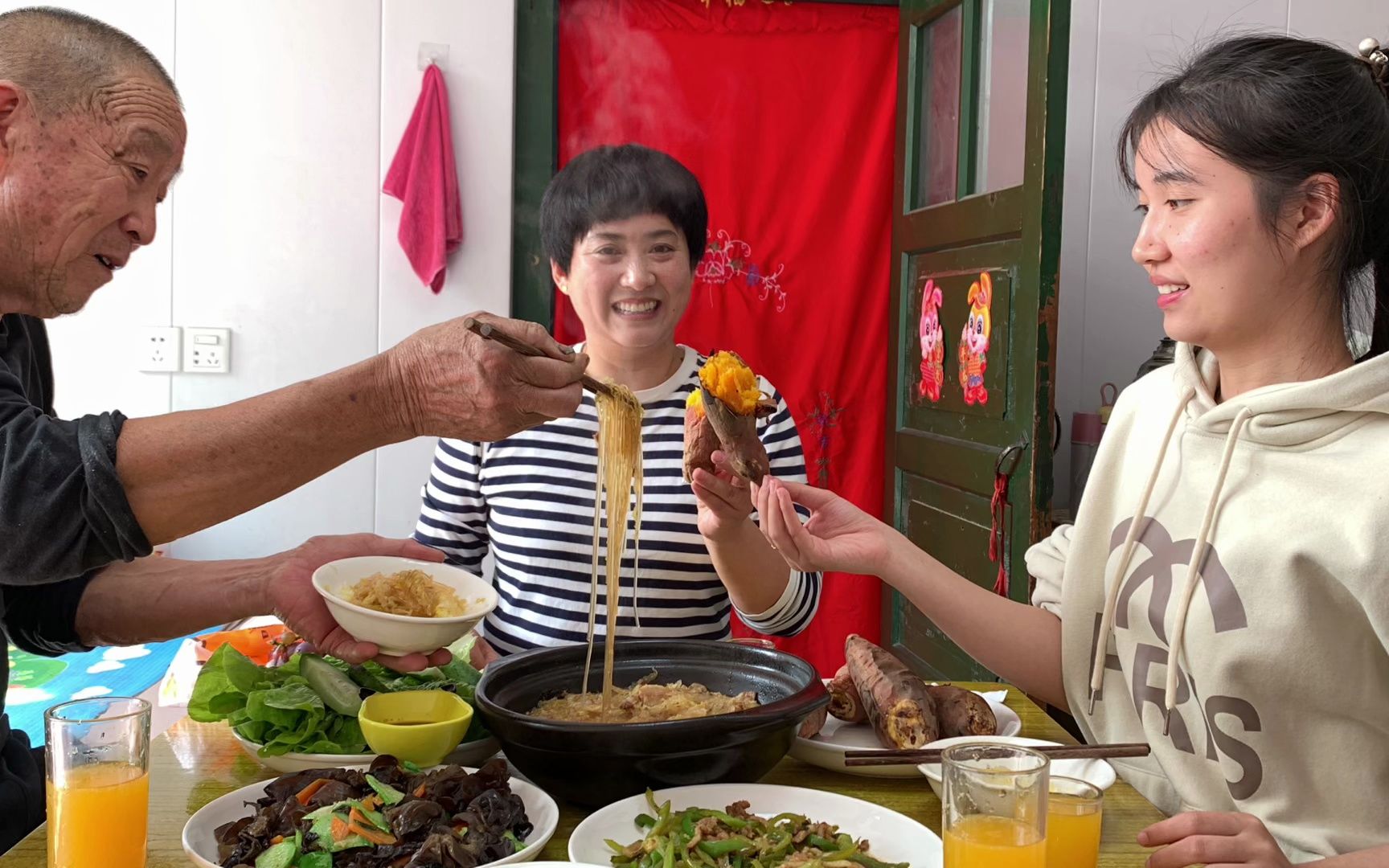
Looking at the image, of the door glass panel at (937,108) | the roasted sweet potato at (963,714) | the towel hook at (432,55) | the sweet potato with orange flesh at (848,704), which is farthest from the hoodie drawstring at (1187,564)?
the towel hook at (432,55)

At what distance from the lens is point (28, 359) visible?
2.07 meters

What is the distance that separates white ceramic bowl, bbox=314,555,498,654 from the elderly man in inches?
2.9

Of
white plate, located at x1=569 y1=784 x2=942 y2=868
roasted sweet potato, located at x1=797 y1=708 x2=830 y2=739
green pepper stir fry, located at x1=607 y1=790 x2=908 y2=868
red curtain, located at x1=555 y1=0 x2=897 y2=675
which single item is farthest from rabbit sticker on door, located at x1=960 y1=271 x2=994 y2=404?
green pepper stir fry, located at x1=607 y1=790 x2=908 y2=868

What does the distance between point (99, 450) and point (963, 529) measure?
2.95 meters

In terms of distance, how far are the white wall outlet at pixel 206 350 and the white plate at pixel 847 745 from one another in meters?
3.33

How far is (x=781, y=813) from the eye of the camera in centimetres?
150

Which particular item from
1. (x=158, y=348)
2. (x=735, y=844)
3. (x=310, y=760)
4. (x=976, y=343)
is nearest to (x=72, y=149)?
(x=310, y=760)

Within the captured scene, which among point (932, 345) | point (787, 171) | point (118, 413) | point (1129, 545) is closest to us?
point (118, 413)

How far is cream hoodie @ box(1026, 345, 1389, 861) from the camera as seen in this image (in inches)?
65.5

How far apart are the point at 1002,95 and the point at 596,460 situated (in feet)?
6.58

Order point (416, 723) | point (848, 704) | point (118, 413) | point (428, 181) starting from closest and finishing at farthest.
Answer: point (118, 413) < point (416, 723) < point (848, 704) < point (428, 181)

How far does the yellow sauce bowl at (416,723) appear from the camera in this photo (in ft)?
5.24

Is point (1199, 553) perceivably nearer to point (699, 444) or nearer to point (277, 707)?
point (699, 444)

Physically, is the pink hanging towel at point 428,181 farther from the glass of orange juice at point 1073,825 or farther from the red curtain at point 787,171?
the glass of orange juice at point 1073,825
